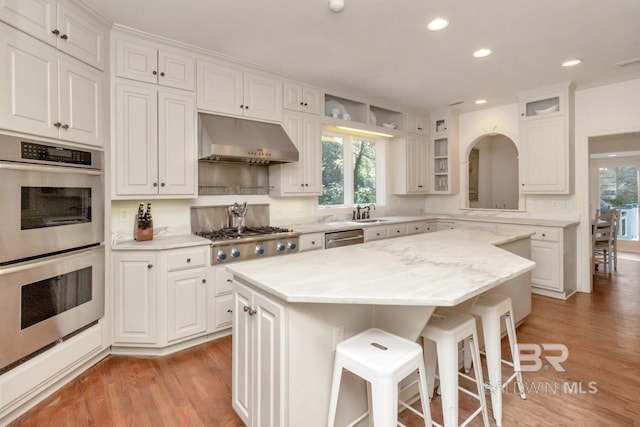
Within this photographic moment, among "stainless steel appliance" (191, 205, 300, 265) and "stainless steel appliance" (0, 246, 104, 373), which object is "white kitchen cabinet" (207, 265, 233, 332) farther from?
"stainless steel appliance" (0, 246, 104, 373)

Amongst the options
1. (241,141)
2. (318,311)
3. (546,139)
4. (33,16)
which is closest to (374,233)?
(241,141)

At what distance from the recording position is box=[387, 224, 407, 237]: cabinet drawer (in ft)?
14.3

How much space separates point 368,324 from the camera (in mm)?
1707

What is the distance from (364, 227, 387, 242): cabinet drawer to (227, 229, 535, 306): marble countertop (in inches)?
63.2

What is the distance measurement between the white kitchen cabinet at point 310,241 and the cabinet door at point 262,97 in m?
1.35

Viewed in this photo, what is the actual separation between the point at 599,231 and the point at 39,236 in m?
6.96

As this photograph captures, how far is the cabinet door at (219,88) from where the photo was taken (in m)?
3.02

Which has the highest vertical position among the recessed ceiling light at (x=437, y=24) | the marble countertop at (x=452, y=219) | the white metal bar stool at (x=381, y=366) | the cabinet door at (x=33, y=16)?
the recessed ceiling light at (x=437, y=24)

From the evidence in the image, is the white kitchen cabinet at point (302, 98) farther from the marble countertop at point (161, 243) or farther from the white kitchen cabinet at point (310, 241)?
the marble countertop at point (161, 243)

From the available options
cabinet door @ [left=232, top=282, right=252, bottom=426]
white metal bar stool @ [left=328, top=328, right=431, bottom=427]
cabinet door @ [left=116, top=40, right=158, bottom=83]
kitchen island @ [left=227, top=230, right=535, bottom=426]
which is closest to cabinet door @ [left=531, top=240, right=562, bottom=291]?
kitchen island @ [left=227, top=230, right=535, bottom=426]

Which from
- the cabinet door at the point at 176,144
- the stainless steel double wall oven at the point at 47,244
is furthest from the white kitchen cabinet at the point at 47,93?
the cabinet door at the point at 176,144

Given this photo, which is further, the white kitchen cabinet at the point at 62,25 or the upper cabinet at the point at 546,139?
the upper cabinet at the point at 546,139

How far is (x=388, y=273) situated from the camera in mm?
1625

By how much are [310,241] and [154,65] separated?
7.25 ft
